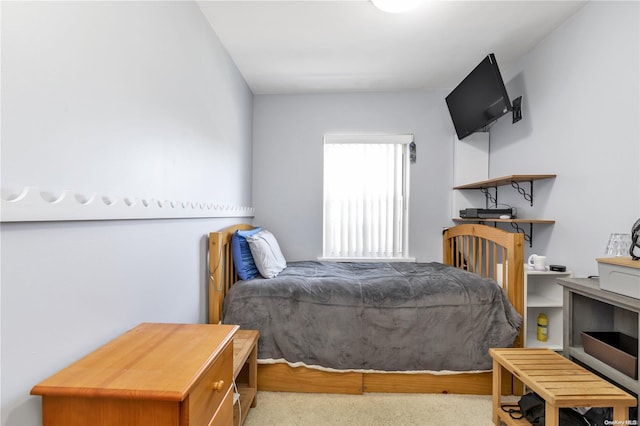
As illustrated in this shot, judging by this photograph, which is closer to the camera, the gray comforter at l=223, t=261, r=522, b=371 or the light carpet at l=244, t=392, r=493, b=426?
the light carpet at l=244, t=392, r=493, b=426

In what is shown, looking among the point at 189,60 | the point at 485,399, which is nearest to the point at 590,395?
the point at 485,399

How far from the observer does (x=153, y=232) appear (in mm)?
1387

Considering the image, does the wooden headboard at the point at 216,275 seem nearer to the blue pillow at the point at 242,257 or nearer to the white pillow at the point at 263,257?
the blue pillow at the point at 242,257

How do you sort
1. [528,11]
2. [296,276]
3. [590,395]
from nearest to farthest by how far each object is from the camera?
[590,395], [528,11], [296,276]

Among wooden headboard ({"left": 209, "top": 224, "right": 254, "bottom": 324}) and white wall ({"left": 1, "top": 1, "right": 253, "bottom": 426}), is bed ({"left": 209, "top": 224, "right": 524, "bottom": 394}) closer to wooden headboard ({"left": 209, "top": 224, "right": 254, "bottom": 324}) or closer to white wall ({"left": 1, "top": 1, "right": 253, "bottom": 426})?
wooden headboard ({"left": 209, "top": 224, "right": 254, "bottom": 324})

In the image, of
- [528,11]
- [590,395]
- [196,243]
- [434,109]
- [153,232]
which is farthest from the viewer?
[434,109]

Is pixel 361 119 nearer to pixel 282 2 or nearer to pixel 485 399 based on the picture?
pixel 282 2

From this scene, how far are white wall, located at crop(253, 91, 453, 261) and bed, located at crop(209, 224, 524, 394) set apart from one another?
4.36ft

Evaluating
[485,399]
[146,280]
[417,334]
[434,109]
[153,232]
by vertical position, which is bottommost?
[485,399]

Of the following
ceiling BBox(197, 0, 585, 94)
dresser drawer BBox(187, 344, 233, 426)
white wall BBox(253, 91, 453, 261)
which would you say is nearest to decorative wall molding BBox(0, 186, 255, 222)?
dresser drawer BBox(187, 344, 233, 426)

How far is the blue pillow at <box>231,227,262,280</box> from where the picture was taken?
2.14m

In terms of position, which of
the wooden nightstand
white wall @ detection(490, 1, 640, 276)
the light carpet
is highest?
white wall @ detection(490, 1, 640, 276)

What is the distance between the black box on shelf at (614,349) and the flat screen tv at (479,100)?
156 centimetres

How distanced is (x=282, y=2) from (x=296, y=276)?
179 cm
